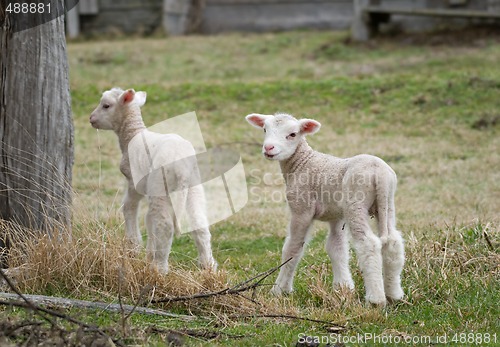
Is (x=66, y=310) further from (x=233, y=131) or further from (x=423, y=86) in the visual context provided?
(x=423, y=86)

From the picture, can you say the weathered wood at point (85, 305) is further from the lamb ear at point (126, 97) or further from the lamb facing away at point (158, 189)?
the lamb ear at point (126, 97)

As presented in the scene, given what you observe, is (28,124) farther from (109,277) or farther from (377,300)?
(377,300)

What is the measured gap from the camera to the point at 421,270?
604 cm

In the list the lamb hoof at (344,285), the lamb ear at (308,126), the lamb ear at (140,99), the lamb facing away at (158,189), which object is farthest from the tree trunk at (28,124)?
the lamb hoof at (344,285)

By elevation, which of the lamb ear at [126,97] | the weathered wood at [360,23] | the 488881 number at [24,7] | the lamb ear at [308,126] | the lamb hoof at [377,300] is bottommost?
the lamb hoof at [377,300]

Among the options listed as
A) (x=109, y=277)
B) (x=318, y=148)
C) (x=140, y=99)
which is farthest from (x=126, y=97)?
(x=318, y=148)

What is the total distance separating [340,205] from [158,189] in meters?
1.45

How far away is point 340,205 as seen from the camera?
5.68 meters

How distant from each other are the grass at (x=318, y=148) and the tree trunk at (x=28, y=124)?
1.28 feet

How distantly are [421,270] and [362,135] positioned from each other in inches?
252

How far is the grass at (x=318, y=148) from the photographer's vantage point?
5.41m

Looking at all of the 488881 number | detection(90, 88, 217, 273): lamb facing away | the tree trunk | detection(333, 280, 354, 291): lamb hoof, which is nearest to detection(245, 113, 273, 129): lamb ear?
detection(90, 88, 217, 273): lamb facing away

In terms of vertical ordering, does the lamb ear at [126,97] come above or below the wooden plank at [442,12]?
above

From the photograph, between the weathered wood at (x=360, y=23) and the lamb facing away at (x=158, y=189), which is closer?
the lamb facing away at (x=158, y=189)
